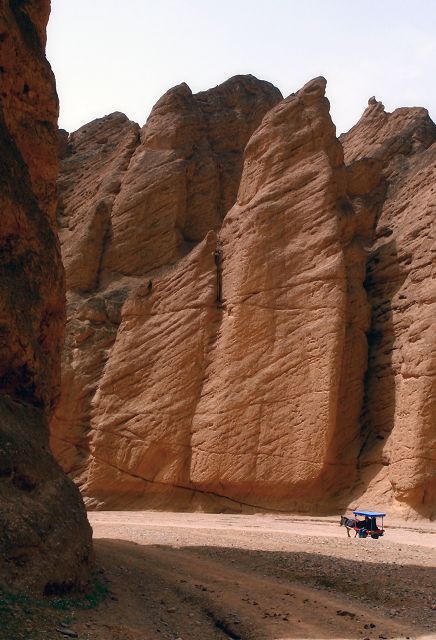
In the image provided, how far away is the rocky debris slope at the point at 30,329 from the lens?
9.23 m

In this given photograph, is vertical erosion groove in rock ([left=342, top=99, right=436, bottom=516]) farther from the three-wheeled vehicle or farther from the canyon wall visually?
the three-wheeled vehicle

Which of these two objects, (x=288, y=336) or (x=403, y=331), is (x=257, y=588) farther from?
(x=403, y=331)

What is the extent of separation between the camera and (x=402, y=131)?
3591 centimetres

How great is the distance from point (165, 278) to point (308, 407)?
8413 millimetres

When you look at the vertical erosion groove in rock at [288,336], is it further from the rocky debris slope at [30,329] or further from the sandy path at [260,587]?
the rocky debris slope at [30,329]

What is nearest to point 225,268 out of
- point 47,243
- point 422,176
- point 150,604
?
point 422,176

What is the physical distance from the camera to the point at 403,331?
2830cm

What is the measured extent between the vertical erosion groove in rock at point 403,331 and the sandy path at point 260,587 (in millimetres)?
5642

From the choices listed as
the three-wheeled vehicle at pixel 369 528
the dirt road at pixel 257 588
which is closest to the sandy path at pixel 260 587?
the dirt road at pixel 257 588

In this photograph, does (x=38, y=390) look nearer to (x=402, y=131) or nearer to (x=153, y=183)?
(x=153, y=183)

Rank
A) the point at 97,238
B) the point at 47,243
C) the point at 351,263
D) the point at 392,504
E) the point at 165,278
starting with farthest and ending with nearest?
the point at 97,238, the point at 165,278, the point at 351,263, the point at 392,504, the point at 47,243

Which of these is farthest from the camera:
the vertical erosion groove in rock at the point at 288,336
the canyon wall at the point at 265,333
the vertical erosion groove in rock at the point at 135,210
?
the vertical erosion groove in rock at the point at 135,210

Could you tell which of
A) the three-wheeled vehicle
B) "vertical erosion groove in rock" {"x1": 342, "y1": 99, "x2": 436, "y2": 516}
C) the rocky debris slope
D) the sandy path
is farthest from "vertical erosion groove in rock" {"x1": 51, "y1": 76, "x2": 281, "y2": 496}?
the rocky debris slope

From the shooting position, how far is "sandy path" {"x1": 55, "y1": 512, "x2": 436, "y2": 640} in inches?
382
